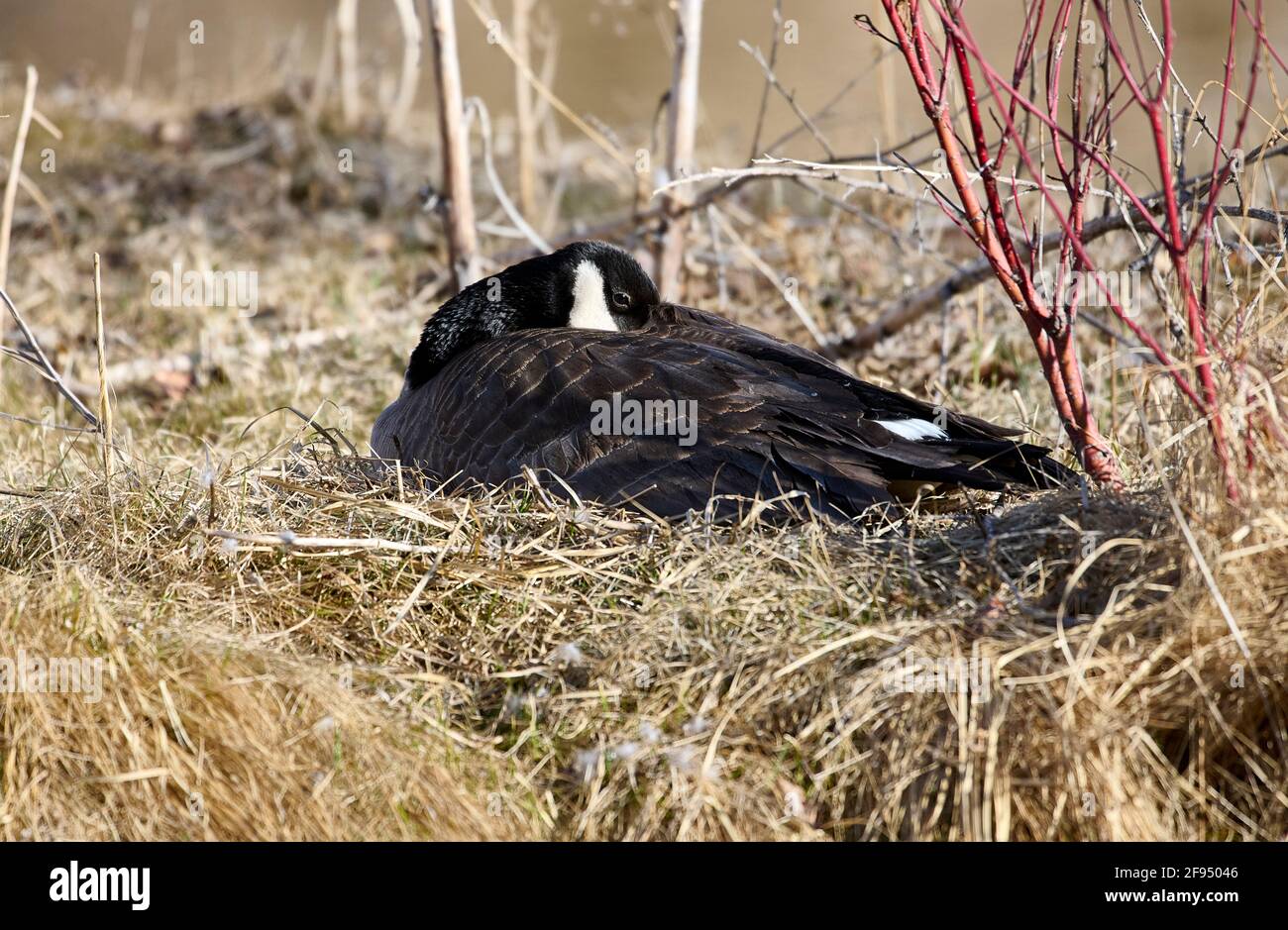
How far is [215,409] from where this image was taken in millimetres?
5605

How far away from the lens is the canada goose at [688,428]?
11.5ft

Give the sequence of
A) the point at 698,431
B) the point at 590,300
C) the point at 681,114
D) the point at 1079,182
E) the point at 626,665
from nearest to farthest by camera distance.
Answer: the point at 626,665 → the point at 1079,182 → the point at 698,431 → the point at 590,300 → the point at 681,114

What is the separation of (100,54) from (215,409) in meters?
11.4

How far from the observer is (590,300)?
15.4 feet

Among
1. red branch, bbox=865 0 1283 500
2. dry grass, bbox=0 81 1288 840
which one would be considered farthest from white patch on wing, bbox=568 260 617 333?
Result: red branch, bbox=865 0 1283 500

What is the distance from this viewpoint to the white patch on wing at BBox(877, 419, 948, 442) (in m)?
3.65

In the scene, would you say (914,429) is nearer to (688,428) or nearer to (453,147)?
(688,428)

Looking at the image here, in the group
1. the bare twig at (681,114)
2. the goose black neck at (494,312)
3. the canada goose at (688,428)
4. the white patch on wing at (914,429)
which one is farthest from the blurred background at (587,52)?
the white patch on wing at (914,429)

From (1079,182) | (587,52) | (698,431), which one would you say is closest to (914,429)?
(698,431)

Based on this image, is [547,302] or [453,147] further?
[453,147]

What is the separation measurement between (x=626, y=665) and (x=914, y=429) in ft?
4.32

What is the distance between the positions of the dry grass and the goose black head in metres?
1.03

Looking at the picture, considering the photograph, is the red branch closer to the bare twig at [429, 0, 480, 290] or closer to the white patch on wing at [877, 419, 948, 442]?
the white patch on wing at [877, 419, 948, 442]

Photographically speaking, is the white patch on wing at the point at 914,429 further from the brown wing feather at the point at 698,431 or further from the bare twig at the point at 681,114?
the bare twig at the point at 681,114
